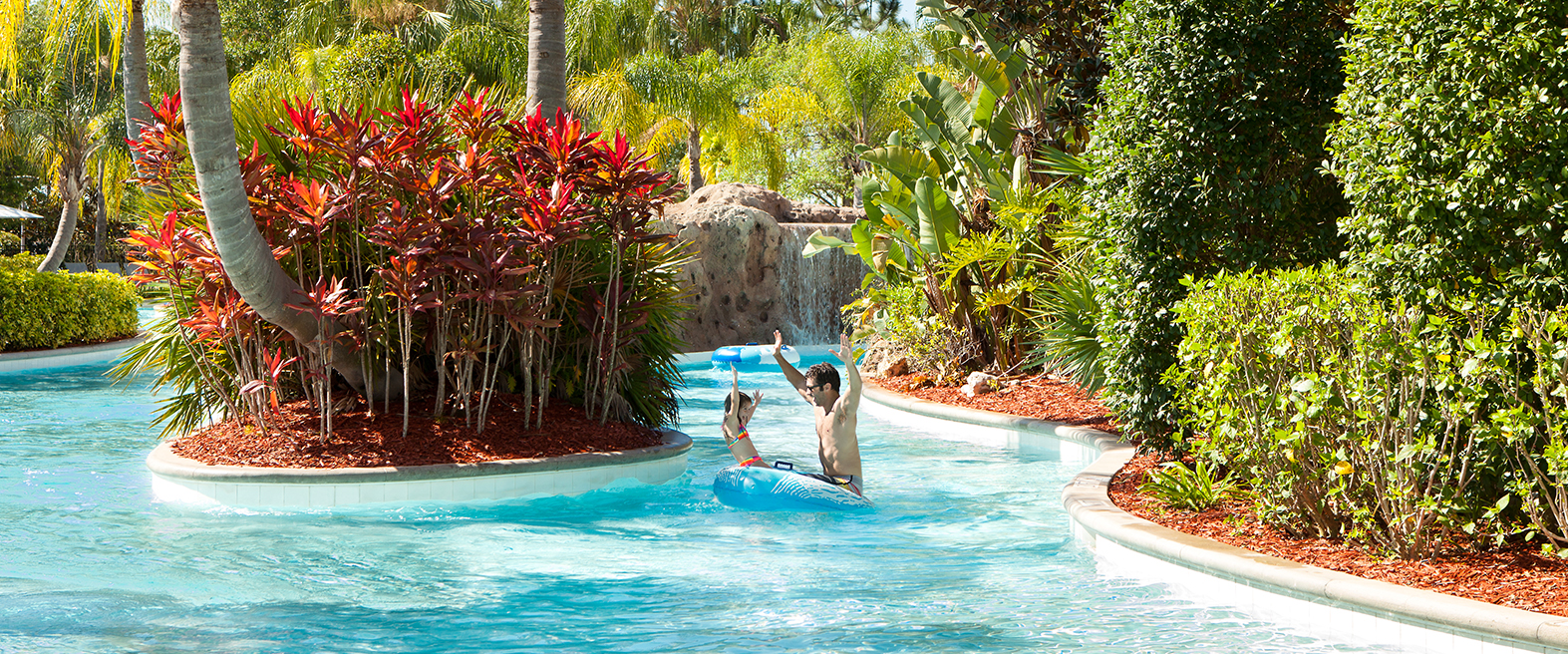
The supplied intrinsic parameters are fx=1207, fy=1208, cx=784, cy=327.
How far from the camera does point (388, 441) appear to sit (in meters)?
8.84

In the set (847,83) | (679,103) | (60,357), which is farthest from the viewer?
(847,83)

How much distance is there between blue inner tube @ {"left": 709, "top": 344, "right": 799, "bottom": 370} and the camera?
37.1ft

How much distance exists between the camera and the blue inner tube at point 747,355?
11323mm

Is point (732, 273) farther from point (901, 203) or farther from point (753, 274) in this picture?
point (901, 203)

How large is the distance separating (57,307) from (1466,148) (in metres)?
20.8

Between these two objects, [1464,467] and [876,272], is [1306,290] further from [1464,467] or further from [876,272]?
A: [876,272]

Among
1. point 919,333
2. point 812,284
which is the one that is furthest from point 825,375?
point 812,284

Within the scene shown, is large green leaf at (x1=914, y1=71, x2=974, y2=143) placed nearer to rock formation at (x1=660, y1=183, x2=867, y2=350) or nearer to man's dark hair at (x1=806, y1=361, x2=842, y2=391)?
man's dark hair at (x1=806, y1=361, x2=842, y2=391)

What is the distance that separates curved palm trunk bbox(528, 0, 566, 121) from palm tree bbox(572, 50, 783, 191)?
18812 millimetres

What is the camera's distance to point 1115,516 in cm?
Result: 676

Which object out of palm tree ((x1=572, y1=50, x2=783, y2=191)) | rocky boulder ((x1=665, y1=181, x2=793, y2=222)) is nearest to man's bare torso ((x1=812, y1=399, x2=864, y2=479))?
rocky boulder ((x1=665, y1=181, x2=793, y2=222))

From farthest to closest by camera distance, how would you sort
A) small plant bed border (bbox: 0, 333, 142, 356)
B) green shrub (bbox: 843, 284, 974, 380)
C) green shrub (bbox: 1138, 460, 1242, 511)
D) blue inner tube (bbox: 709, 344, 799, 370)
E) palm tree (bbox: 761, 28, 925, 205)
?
palm tree (bbox: 761, 28, 925, 205) < small plant bed border (bbox: 0, 333, 142, 356) < green shrub (bbox: 843, 284, 974, 380) < blue inner tube (bbox: 709, 344, 799, 370) < green shrub (bbox: 1138, 460, 1242, 511)

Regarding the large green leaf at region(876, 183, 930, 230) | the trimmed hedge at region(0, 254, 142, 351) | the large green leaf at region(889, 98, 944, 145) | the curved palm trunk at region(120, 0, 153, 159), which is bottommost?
the trimmed hedge at region(0, 254, 142, 351)

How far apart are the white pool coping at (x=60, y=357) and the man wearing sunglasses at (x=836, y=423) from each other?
13837 millimetres
